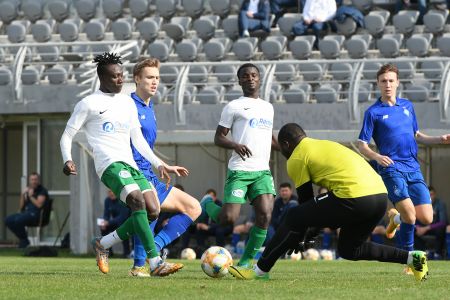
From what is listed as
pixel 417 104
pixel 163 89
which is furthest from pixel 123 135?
pixel 163 89

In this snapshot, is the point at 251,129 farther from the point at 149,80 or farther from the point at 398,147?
the point at 398,147

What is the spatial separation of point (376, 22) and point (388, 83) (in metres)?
13.2

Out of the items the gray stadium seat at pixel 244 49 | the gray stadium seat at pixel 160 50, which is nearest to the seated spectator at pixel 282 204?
the gray stadium seat at pixel 244 49

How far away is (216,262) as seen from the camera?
11.4 metres

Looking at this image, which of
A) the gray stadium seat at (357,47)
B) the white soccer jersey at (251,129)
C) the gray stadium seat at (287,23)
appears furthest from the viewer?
the gray stadium seat at (287,23)

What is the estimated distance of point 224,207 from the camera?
1266 centimetres

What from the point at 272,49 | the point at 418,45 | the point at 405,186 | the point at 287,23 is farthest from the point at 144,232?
the point at 287,23

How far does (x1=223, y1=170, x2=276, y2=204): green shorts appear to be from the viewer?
41.2 feet

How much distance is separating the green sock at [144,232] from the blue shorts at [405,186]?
2910mm

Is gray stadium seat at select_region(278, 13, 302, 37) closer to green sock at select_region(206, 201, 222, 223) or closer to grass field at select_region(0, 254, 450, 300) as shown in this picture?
green sock at select_region(206, 201, 222, 223)

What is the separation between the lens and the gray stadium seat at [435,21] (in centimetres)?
2525

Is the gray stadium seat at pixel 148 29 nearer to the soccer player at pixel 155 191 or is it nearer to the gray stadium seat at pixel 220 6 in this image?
the gray stadium seat at pixel 220 6

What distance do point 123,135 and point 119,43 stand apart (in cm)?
1385

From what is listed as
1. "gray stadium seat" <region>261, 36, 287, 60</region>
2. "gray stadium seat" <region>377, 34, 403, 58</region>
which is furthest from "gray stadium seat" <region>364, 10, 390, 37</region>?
"gray stadium seat" <region>261, 36, 287, 60</region>
